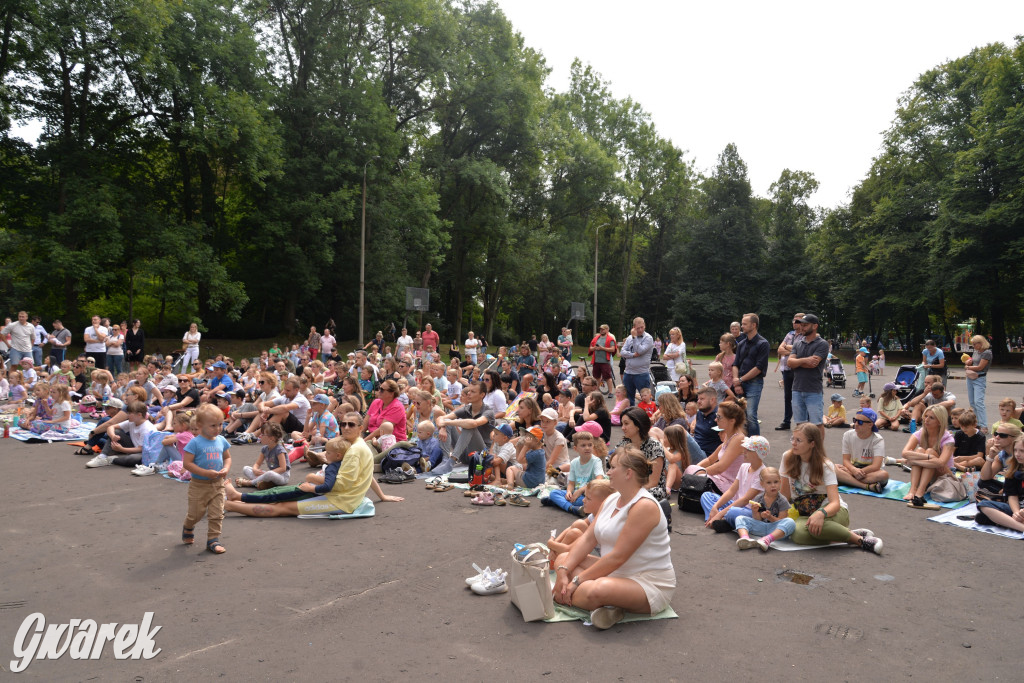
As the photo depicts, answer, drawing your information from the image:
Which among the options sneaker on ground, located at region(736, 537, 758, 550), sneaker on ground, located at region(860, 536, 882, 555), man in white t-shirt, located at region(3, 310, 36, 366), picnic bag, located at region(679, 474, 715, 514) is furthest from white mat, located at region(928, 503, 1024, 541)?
man in white t-shirt, located at region(3, 310, 36, 366)

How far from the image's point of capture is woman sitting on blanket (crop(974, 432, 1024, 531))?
6.61 meters

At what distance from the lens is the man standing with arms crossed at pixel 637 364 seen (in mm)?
12203

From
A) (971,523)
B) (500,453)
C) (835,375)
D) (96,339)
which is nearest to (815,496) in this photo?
(971,523)

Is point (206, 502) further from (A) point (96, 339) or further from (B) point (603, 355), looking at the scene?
(A) point (96, 339)

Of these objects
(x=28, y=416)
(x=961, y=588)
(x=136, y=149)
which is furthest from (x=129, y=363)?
(x=961, y=588)

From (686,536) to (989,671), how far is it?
2.94 m

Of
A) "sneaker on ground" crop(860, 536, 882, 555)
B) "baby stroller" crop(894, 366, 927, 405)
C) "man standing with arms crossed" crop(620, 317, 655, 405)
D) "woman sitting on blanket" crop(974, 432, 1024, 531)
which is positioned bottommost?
"sneaker on ground" crop(860, 536, 882, 555)

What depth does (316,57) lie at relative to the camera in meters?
32.3

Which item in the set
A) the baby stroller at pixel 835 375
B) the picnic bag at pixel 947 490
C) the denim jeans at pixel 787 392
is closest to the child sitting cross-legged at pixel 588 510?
the picnic bag at pixel 947 490

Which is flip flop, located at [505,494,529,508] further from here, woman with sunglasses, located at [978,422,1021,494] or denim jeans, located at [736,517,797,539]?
woman with sunglasses, located at [978,422,1021,494]

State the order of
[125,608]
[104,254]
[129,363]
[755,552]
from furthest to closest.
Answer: [104,254], [129,363], [755,552], [125,608]

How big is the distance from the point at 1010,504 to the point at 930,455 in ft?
3.96

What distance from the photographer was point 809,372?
32.9ft

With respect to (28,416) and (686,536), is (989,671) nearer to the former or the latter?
(686,536)
